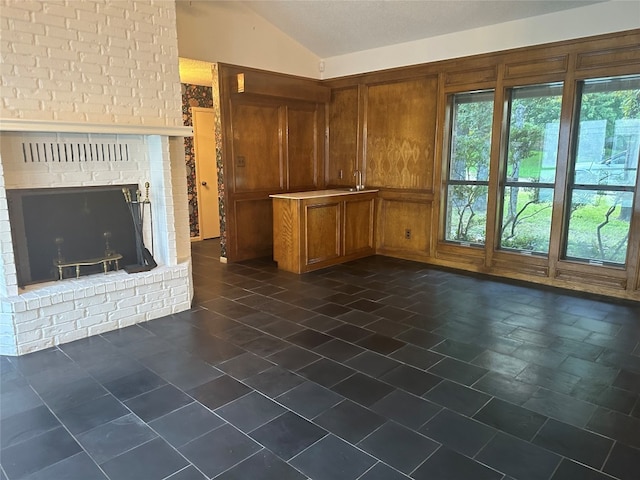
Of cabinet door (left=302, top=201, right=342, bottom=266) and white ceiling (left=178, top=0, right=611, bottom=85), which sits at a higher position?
white ceiling (left=178, top=0, right=611, bottom=85)

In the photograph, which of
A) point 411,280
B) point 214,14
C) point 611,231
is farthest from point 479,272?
point 214,14

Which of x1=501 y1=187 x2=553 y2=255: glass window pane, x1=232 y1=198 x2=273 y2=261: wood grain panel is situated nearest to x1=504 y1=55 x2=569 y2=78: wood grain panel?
x1=501 y1=187 x2=553 y2=255: glass window pane

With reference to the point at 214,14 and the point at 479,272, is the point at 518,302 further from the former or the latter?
the point at 214,14

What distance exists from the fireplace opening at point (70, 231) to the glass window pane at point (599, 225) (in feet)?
14.7

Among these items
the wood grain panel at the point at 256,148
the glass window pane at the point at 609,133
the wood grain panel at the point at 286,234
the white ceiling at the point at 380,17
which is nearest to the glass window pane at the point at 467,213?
the glass window pane at the point at 609,133

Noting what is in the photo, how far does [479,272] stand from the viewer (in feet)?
17.2

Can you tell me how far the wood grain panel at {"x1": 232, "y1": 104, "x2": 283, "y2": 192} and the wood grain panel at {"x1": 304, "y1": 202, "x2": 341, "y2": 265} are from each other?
Answer: 106 centimetres

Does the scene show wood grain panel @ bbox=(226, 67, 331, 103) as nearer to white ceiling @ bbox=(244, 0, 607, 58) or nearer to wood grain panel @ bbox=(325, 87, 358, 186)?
wood grain panel @ bbox=(325, 87, 358, 186)

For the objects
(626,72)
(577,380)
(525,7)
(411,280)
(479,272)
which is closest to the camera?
(577,380)

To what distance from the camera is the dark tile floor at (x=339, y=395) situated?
1.96m

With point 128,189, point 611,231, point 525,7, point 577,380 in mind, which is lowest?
point 577,380

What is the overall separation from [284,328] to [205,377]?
2.98 feet

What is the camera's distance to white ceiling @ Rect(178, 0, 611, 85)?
447 centimetres

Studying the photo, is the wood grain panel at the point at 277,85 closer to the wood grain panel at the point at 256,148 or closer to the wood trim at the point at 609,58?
the wood grain panel at the point at 256,148
